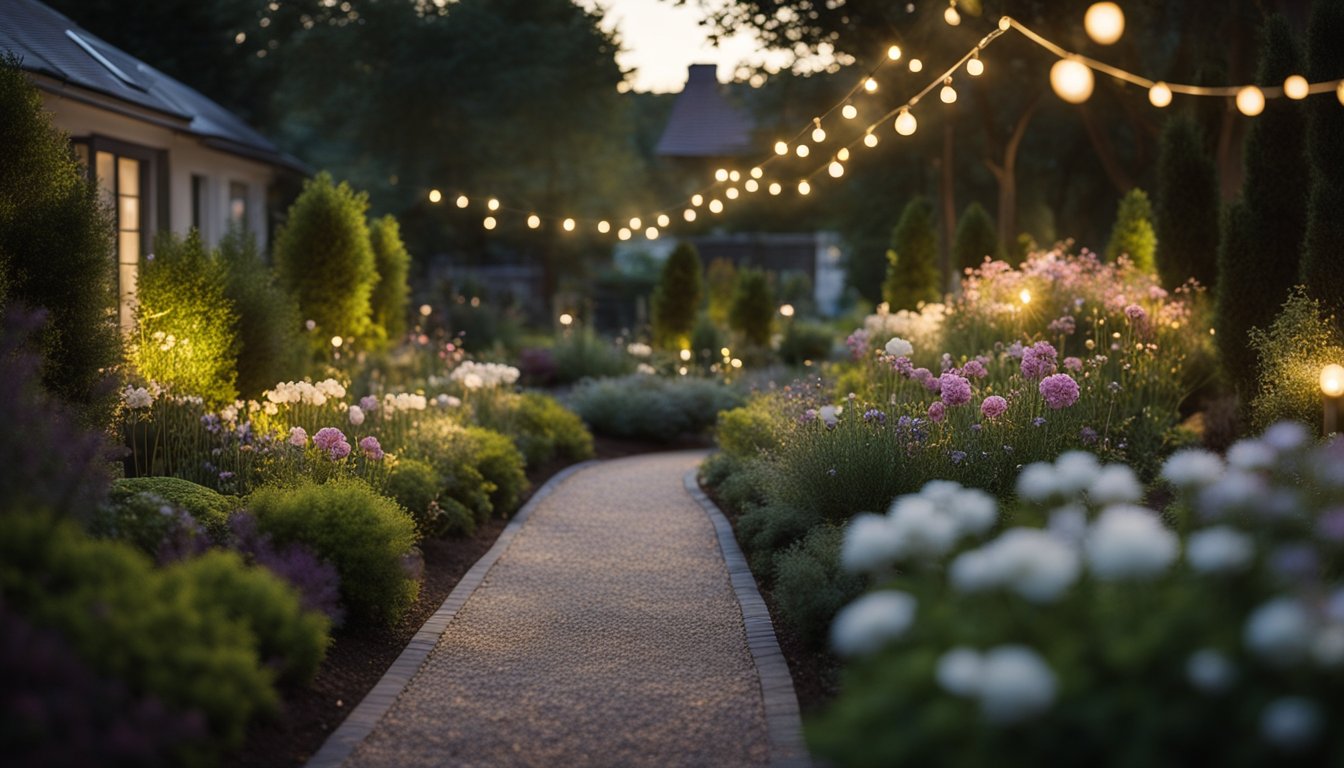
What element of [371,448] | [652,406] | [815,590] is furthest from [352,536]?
[652,406]

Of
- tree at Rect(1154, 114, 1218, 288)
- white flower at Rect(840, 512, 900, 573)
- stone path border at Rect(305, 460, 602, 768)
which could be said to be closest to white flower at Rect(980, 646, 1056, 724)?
white flower at Rect(840, 512, 900, 573)

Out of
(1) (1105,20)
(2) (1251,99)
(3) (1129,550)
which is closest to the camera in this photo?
(3) (1129,550)

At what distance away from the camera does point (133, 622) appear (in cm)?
346

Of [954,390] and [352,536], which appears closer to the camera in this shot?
[352,536]

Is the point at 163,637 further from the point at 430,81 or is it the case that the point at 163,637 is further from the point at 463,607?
the point at 430,81

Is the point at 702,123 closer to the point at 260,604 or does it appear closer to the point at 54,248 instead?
the point at 54,248

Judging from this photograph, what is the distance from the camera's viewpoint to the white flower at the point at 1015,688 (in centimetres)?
250

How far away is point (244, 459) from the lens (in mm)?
7441

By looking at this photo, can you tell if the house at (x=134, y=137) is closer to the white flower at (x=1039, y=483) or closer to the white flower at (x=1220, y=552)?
the white flower at (x=1039, y=483)

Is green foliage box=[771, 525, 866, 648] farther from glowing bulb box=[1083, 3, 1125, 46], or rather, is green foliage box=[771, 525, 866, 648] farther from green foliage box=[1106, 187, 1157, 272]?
green foliage box=[1106, 187, 1157, 272]

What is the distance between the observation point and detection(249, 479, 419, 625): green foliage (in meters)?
5.73

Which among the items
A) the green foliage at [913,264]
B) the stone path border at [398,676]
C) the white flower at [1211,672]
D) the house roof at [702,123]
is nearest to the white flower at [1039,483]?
the white flower at [1211,672]

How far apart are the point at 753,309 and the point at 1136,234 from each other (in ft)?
20.5

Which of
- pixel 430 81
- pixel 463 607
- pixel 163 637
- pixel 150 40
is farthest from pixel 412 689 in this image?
pixel 430 81
